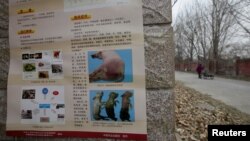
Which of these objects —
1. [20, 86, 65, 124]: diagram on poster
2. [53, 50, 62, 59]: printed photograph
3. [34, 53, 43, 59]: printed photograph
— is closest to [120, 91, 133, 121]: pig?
[20, 86, 65, 124]: diagram on poster

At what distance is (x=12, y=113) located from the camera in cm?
288

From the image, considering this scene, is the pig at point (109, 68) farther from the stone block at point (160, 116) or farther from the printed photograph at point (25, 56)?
the printed photograph at point (25, 56)

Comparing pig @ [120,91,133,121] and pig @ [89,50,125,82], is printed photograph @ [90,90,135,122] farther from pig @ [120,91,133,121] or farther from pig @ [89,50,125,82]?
pig @ [89,50,125,82]

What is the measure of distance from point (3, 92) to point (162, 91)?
1.52 m

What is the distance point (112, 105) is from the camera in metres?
2.58

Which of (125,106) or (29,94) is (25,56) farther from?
(125,106)

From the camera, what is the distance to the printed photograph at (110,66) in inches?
99.1

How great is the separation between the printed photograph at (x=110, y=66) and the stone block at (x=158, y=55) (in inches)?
6.5

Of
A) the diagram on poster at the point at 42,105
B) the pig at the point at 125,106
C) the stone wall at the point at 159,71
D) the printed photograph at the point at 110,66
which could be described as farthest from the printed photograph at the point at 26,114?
the stone wall at the point at 159,71

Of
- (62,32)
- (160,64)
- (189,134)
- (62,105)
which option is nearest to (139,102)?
(160,64)

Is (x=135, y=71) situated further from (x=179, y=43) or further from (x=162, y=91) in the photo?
(x=179, y=43)

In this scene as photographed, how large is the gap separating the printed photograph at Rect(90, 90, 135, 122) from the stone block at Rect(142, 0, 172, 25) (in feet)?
2.05

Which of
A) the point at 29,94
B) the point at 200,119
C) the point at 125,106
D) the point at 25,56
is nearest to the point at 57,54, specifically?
the point at 25,56

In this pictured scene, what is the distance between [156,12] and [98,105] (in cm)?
93
